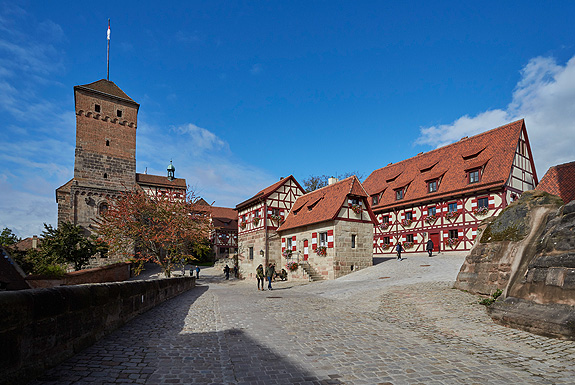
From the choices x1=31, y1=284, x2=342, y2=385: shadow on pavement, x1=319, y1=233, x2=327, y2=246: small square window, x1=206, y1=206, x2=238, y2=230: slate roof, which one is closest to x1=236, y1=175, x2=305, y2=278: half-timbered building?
x1=319, y1=233, x2=327, y2=246: small square window

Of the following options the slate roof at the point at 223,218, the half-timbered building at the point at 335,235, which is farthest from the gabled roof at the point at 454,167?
the slate roof at the point at 223,218

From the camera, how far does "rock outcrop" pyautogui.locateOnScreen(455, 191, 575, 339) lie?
21.7 ft

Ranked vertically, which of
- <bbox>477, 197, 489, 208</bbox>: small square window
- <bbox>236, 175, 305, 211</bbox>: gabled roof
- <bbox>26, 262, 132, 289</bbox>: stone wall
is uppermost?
<bbox>236, 175, 305, 211</bbox>: gabled roof

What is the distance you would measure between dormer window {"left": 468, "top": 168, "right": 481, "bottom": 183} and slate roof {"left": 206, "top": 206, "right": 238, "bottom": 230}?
31.4 meters

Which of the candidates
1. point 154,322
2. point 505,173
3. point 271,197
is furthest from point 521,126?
point 154,322

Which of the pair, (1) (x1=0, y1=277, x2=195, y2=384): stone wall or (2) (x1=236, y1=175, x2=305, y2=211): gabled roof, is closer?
(1) (x1=0, y1=277, x2=195, y2=384): stone wall

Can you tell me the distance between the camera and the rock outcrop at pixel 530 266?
6605 mm

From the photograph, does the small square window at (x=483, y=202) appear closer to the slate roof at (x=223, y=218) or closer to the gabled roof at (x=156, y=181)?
the slate roof at (x=223, y=218)

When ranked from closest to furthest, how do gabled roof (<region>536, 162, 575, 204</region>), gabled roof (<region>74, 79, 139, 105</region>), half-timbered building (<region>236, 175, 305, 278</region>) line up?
gabled roof (<region>536, 162, 575, 204</region>) < half-timbered building (<region>236, 175, 305, 278</region>) < gabled roof (<region>74, 79, 139, 105</region>)

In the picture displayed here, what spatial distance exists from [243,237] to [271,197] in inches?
226

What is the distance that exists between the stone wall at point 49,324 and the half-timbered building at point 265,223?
2217 centimetres

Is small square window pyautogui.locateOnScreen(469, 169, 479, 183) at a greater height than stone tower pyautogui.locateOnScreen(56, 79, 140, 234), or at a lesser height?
lesser

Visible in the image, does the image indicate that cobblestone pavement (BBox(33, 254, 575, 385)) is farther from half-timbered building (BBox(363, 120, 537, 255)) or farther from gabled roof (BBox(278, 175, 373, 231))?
half-timbered building (BBox(363, 120, 537, 255))

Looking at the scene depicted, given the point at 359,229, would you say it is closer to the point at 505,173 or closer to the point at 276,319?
the point at 505,173
